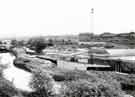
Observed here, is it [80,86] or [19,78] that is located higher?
[80,86]

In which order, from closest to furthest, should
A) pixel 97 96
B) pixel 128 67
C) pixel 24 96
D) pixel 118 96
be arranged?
pixel 97 96 → pixel 118 96 → pixel 24 96 → pixel 128 67

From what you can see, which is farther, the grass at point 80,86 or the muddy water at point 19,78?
the muddy water at point 19,78

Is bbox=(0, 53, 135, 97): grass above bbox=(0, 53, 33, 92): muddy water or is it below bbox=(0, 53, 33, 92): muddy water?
above

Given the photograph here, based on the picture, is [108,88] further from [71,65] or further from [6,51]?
[6,51]

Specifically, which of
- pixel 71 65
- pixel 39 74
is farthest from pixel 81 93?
pixel 71 65

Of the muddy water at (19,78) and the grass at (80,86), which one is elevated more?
the grass at (80,86)

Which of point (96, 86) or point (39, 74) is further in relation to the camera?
point (39, 74)

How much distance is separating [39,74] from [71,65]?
7002mm

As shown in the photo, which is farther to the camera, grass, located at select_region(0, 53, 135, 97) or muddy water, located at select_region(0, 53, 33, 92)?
muddy water, located at select_region(0, 53, 33, 92)

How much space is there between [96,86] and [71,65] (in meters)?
8.56

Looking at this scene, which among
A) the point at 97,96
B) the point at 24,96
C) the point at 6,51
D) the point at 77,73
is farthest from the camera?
the point at 6,51

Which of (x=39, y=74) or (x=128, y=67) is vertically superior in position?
(x=39, y=74)

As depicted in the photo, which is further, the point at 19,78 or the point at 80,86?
the point at 19,78

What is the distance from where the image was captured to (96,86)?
4.82 metres
